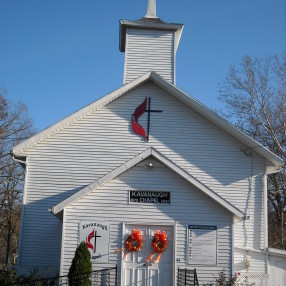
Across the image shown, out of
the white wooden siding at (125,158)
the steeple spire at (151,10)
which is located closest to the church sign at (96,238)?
the white wooden siding at (125,158)

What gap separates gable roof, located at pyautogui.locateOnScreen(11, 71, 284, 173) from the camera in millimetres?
15711

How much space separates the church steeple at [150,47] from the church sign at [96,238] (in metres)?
7.28

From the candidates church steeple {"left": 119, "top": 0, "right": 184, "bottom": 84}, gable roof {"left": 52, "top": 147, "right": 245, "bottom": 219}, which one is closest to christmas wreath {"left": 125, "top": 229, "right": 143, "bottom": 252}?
gable roof {"left": 52, "top": 147, "right": 245, "bottom": 219}

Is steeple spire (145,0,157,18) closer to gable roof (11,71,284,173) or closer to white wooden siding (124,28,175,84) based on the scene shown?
white wooden siding (124,28,175,84)

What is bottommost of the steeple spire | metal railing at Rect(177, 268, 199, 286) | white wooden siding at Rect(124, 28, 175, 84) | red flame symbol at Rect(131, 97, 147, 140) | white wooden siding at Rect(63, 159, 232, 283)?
metal railing at Rect(177, 268, 199, 286)

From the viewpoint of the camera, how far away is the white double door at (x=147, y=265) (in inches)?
513

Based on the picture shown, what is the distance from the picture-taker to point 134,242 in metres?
13.0

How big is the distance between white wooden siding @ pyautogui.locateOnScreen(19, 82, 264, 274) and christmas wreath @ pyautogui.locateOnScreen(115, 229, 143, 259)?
3.34 meters

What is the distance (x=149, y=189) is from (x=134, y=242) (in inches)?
64.3

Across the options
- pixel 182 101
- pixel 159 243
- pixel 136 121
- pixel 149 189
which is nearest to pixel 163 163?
pixel 149 189

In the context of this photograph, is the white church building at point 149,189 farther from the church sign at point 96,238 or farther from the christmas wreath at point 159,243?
the christmas wreath at point 159,243

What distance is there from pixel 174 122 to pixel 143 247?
5144 millimetres

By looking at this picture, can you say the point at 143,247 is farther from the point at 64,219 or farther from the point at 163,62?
the point at 163,62

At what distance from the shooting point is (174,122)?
16.4 m
